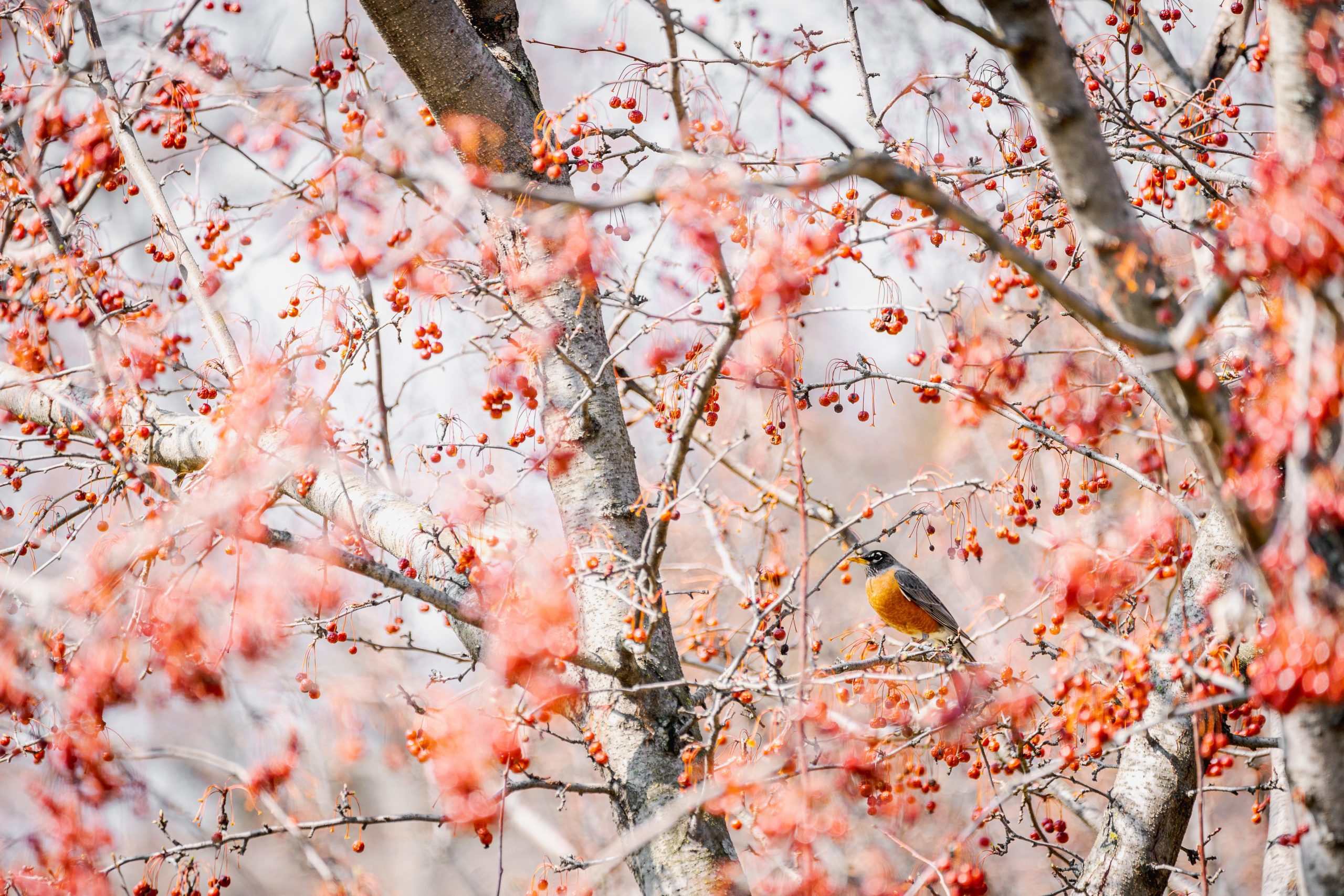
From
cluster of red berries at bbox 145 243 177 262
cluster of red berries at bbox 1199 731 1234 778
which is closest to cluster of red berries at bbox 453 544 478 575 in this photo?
cluster of red berries at bbox 145 243 177 262

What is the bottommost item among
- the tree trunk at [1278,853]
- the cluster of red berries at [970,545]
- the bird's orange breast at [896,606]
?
the tree trunk at [1278,853]

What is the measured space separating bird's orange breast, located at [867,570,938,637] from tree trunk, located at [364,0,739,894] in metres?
2.51

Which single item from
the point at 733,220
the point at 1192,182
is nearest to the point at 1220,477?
the point at 733,220

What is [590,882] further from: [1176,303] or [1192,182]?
[1192,182]

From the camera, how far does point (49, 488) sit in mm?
8375

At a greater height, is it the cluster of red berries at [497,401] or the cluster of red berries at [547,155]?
the cluster of red berries at [547,155]

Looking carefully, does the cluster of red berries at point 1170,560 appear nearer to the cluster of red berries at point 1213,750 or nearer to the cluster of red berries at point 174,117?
the cluster of red berries at point 1213,750

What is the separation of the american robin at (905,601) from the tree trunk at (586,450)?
7.72 feet

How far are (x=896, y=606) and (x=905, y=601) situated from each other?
8 cm

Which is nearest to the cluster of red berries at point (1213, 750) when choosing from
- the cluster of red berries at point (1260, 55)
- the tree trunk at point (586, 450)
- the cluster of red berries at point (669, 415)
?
the tree trunk at point (586, 450)

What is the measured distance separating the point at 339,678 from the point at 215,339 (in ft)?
21.2

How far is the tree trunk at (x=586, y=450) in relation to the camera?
8.97 ft

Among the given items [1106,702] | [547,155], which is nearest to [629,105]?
[547,155]

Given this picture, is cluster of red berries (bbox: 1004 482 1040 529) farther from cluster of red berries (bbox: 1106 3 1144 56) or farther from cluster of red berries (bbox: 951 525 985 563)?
cluster of red berries (bbox: 1106 3 1144 56)
